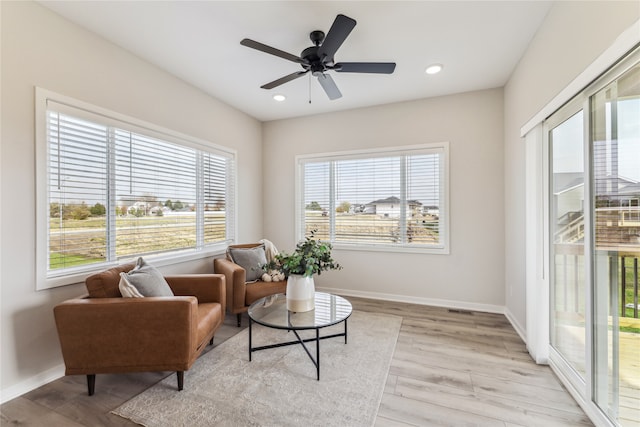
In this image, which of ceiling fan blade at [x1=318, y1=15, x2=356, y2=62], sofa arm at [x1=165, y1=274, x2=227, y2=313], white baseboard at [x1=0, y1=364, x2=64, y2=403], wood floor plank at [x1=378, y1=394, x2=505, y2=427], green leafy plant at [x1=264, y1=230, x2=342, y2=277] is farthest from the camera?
sofa arm at [x1=165, y1=274, x2=227, y2=313]

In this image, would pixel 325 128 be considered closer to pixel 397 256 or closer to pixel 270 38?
pixel 270 38

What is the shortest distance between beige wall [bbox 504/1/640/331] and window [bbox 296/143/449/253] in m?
0.76

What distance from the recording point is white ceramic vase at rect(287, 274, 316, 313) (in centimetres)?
244

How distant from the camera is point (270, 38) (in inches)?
98.1

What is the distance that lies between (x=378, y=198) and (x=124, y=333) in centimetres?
331

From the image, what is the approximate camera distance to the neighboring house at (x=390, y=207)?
3916 mm

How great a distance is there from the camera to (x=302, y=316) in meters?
2.34

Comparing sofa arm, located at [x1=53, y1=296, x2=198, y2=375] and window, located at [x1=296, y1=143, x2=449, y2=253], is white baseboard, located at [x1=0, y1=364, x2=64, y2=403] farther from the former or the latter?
window, located at [x1=296, y1=143, x2=449, y2=253]

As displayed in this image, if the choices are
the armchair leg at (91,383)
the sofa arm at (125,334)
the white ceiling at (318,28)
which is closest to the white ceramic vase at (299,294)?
the sofa arm at (125,334)

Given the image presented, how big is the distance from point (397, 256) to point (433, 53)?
252cm

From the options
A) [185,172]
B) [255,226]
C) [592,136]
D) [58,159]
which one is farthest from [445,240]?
[58,159]

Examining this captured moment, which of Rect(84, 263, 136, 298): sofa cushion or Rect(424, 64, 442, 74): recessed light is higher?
Rect(424, 64, 442, 74): recessed light

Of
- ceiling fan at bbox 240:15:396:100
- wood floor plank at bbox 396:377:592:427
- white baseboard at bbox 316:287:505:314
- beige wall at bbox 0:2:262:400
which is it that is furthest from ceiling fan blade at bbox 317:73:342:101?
white baseboard at bbox 316:287:505:314

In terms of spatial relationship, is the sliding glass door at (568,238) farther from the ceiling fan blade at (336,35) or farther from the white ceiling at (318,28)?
the ceiling fan blade at (336,35)
